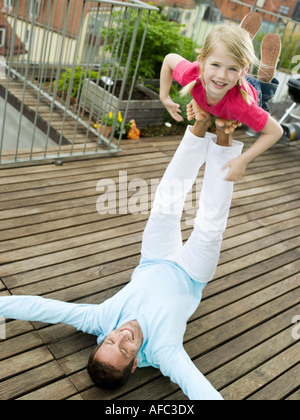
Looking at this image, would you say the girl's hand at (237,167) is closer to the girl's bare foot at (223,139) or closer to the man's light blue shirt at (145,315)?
the girl's bare foot at (223,139)

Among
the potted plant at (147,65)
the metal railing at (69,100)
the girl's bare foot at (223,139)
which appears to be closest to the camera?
the girl's bare foot at (223,139)

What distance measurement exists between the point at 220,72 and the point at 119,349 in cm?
115

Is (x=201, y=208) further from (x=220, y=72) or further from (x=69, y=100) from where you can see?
(x=69, y=100)

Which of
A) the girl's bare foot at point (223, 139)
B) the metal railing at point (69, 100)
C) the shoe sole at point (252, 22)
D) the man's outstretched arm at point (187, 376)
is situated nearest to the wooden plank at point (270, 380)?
the man's outstretched arm at point (187, 376)

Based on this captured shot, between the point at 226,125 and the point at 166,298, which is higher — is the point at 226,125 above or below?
above

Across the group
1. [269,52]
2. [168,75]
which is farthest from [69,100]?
[269,52]

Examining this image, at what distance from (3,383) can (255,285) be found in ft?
5.13

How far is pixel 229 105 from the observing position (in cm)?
180

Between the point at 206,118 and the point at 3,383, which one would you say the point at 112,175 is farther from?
the point at 3,383

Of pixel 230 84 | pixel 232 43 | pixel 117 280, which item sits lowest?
pixel 117 280

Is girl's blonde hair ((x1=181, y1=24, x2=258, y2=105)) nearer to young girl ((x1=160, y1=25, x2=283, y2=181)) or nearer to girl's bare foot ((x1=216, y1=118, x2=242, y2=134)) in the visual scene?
young girl ((x1=160, y1=25, x2=283, y2=181))

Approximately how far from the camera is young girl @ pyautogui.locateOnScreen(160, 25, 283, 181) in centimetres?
162

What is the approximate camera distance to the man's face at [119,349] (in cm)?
168
